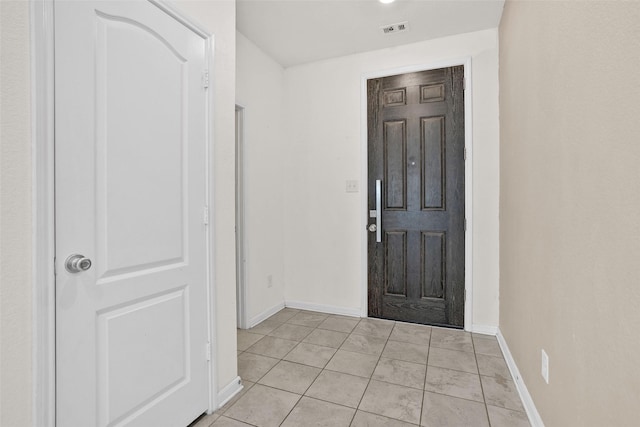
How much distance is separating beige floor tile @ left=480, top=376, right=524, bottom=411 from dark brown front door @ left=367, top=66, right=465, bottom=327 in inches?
34.5

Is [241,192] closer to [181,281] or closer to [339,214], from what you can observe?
[339,214]

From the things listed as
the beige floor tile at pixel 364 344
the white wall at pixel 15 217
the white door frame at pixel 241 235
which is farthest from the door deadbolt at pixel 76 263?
the beige floor tile at pixel 364 344

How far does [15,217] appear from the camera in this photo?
1.01 meters

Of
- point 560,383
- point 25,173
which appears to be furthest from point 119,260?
point 560,383

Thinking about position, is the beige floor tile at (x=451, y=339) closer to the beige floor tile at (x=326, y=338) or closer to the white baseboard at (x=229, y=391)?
the beige floor tile at (x=326, y=338)

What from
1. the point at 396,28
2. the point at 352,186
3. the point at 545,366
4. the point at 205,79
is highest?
the point at 396,28

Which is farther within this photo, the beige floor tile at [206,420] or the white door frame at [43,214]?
the beige floor tile at [206,420]

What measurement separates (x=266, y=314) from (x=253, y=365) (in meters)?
0.97

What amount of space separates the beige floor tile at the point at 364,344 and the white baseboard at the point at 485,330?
0.82 m

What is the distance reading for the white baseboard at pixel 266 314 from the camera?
303cm

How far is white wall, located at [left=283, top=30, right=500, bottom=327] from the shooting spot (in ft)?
9.16

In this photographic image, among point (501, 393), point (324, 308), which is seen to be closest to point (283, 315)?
point (324, 308)

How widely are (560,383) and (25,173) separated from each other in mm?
2063

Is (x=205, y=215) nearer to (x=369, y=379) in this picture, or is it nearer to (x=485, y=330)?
(x=369, y=379)
